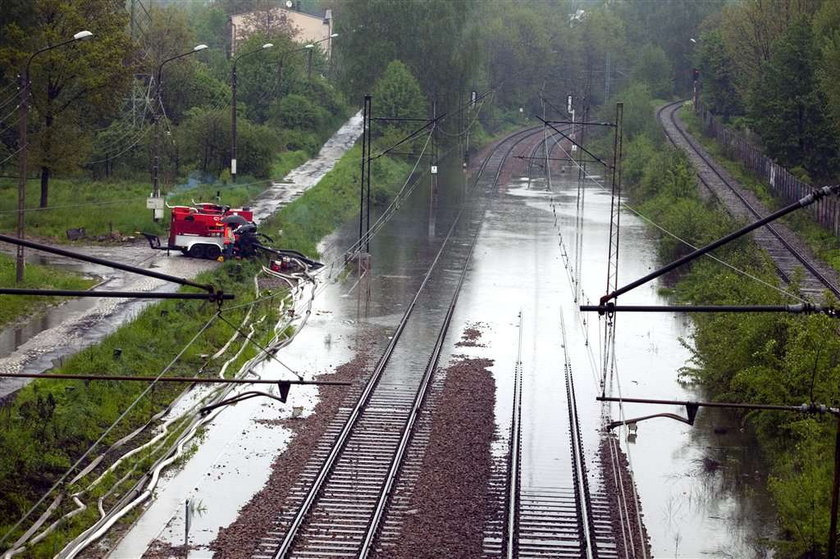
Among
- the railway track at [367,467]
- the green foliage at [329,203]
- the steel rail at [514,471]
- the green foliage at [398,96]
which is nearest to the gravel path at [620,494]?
the steel rail at [514,471]

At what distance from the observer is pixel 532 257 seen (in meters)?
43.6

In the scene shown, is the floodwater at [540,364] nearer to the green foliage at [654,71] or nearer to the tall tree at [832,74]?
the tall tree at [832,74]

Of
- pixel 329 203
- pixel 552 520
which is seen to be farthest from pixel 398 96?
pixel 552 520

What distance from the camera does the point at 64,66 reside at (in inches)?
1580

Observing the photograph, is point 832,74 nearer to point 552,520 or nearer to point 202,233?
point 202,233

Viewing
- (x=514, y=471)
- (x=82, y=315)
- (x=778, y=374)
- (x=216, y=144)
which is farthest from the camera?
(x=216, y=144)

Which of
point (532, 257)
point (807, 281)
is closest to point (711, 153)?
point (532, 257)

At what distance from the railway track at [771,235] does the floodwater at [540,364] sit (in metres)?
3.72

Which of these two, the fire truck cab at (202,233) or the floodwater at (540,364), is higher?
the fire truck cab at (202,233)

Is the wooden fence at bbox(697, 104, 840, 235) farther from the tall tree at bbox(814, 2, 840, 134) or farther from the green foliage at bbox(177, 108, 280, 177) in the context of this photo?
the green foliage at bbox(177, 108, 280, 177)

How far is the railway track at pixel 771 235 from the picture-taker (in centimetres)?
3331

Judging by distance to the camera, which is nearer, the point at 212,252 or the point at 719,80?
the point at 212,252

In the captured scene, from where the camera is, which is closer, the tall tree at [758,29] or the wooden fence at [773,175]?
the wooden fence at [773,175]

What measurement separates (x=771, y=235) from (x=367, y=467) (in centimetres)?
2749
